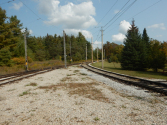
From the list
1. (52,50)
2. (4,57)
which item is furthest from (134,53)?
(52,50)

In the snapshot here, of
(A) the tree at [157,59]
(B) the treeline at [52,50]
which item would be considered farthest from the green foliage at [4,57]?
(A) the tree at [157,59]

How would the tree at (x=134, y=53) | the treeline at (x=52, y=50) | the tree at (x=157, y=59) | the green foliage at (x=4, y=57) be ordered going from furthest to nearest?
1. the treeline at (x=52, y=50)
2. the green foliage at (x=4, y=57)
3. the tree at (x=134, y=53)
4. the tree at (x=157, y=59)

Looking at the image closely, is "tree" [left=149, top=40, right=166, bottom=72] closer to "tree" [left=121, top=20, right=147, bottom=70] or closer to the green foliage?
"tree" [left=121, top=20, right=147, bottom=70]

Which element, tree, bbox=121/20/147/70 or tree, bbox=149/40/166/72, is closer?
tree, bbox=149/40/166/72

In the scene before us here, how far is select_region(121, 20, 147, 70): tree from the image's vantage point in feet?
73.7

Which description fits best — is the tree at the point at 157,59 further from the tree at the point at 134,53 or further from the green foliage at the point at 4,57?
the green foliage at the point at 4,57

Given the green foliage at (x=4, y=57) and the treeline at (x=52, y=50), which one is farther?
the treeline at (x=52, y=50)

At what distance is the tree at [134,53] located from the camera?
2247 centimetres

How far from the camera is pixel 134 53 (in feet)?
74.2

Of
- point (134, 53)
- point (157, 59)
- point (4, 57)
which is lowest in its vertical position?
point (157, 59)

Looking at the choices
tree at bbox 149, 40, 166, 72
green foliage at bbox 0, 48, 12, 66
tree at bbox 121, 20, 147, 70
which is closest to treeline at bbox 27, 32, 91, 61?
green foliage at bbox 0, 48, 12, 66

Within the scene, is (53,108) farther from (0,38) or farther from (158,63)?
(0,38)

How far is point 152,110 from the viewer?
5016mm

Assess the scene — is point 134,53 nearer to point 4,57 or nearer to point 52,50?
point 4,57
